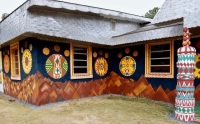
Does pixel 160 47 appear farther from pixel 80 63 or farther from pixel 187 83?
pixel 80 63

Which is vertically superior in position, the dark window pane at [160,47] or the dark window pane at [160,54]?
the dark window pane at [160,47]

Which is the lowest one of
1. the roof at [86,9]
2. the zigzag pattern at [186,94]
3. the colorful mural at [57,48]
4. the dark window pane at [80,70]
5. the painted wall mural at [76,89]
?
the painted wall mural at [76,89]

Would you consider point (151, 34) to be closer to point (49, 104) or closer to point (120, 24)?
point (120, 24)

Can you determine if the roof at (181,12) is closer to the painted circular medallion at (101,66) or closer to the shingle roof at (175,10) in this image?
the shingle roof at (175,10)

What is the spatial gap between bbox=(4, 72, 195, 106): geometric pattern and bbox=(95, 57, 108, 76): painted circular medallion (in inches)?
14.5

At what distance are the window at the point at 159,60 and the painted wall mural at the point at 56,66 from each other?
11.6 feet

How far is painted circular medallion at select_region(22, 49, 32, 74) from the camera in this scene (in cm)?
626

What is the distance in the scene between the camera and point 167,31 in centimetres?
580

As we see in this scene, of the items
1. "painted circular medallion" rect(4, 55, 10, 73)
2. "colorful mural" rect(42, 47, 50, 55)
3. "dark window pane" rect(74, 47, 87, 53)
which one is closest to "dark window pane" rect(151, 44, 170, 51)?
"dark window pane" rect(74, 47, 87, 53)

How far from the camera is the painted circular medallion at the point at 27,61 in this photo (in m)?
6.26

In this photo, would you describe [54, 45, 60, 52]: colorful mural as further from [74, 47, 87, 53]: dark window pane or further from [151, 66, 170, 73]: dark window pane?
[151, 66, 170, 73]: dark window pane

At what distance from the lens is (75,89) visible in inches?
276

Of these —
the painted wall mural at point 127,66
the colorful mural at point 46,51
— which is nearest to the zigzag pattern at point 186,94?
the painted wall mural at point 127,66

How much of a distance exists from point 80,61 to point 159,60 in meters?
3.44
